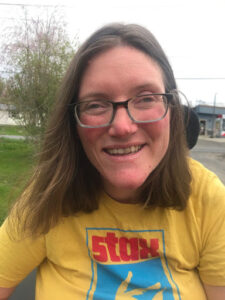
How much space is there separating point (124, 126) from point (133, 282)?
0.65 meters

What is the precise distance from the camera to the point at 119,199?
3.89 feet

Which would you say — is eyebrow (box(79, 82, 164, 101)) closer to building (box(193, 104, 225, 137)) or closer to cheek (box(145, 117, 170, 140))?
cheek (box(145, 117, 170, 140))

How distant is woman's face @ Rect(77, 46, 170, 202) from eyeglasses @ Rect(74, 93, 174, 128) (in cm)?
2

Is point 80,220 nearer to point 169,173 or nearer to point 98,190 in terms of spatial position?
point 98,190

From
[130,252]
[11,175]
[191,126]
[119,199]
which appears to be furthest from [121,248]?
[11,175]

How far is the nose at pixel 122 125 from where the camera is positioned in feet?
3.21

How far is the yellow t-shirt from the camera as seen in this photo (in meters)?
1.09

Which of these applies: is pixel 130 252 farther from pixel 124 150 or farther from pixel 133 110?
pixel 133 110

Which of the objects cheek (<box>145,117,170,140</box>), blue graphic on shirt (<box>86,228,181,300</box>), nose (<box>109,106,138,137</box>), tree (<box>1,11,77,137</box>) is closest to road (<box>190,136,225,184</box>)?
tree (<box>1,11,77,137</box>)

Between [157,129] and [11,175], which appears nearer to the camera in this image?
[157,129]

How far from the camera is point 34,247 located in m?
1.16

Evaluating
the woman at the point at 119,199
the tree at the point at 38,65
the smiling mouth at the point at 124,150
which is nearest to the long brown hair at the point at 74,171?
the woman at the point at 119,199

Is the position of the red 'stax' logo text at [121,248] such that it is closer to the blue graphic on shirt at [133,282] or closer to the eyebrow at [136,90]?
the blue graphic on shirt at [133,282]

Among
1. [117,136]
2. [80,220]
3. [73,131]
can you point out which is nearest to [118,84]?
[117,136]
